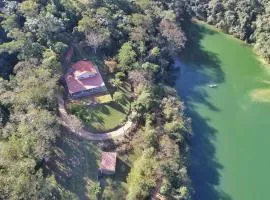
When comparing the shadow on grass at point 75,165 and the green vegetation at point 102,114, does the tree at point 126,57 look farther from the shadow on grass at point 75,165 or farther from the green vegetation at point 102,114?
the shadow on grass at point 75,165

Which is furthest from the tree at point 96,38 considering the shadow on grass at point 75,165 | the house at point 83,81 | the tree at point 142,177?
the tree at point 142,177

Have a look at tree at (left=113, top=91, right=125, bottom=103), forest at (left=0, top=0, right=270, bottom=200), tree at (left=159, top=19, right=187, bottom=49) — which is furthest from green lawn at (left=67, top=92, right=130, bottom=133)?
tree at (left=159, top=19, right=187, bottom=49)

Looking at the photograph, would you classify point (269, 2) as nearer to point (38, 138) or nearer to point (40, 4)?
point (40, 4)

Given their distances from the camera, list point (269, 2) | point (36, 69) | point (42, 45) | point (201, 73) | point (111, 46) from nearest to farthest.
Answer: point (36, 69) < point (42, 45) < point (111, 46) < point (201, 73) < point (269, 2)

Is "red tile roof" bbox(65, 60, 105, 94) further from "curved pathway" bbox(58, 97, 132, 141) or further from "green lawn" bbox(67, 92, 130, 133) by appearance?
"curved pathway" bbox(58, 97, 132, 141)

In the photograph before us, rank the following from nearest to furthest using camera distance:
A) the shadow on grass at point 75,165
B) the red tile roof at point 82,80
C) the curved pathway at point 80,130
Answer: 1. the shadow on grass at point 75,165
2. the curved pathway at point 80,130
3. the red tile roof at point 82,80

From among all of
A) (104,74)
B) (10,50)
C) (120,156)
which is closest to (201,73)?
(104,74)
